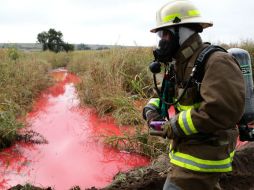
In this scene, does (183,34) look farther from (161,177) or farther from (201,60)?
(161,177)

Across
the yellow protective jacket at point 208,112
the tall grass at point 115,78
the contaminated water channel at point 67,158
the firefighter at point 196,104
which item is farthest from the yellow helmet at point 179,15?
the tall grass at point 115,78

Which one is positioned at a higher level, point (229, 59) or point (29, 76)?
point (229, 59)

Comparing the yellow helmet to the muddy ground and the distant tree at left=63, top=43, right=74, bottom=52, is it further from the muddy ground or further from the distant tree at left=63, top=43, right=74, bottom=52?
the distant tree at left=63, top=43, right=74, bottom=52

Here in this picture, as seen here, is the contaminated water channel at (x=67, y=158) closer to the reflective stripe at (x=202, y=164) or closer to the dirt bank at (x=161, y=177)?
the dirt bank at (x=161, y=177)

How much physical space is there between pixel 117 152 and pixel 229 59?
368cm

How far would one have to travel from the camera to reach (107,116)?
7.76 meters

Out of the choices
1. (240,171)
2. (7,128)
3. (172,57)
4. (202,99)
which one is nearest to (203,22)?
(172,57)

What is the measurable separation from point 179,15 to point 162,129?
77 centimetres

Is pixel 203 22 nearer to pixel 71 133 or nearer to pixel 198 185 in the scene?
pixel 198 185

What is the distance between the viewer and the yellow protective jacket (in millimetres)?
2205

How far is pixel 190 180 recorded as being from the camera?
2.39 m

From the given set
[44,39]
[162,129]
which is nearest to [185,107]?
[162,129]

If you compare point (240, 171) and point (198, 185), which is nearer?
point (198, 185)

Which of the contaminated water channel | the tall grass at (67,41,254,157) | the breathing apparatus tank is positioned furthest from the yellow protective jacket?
the tall grass at (67,41,254,157)
